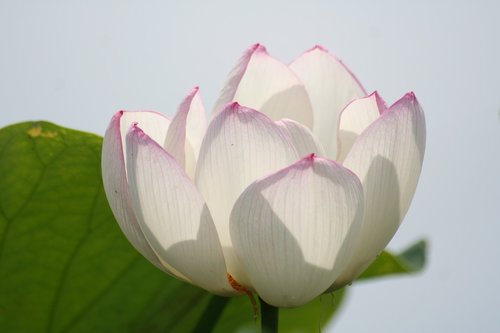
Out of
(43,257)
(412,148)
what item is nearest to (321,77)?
(412,148)

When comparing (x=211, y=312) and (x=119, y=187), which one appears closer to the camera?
(x=119, y=187)

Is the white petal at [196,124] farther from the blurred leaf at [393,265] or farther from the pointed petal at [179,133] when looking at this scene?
the blurred leaf at [393,265]

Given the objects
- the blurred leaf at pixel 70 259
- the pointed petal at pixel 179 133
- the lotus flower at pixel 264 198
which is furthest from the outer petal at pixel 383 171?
the blurred leaf at pixel 70 259

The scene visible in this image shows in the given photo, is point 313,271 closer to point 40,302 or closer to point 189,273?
point 189,273

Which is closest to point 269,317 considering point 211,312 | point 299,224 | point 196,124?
point 299,224

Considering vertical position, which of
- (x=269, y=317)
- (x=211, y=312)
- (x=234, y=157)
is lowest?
(x=211, y=312)

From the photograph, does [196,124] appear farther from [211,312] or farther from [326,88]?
[211,312]
